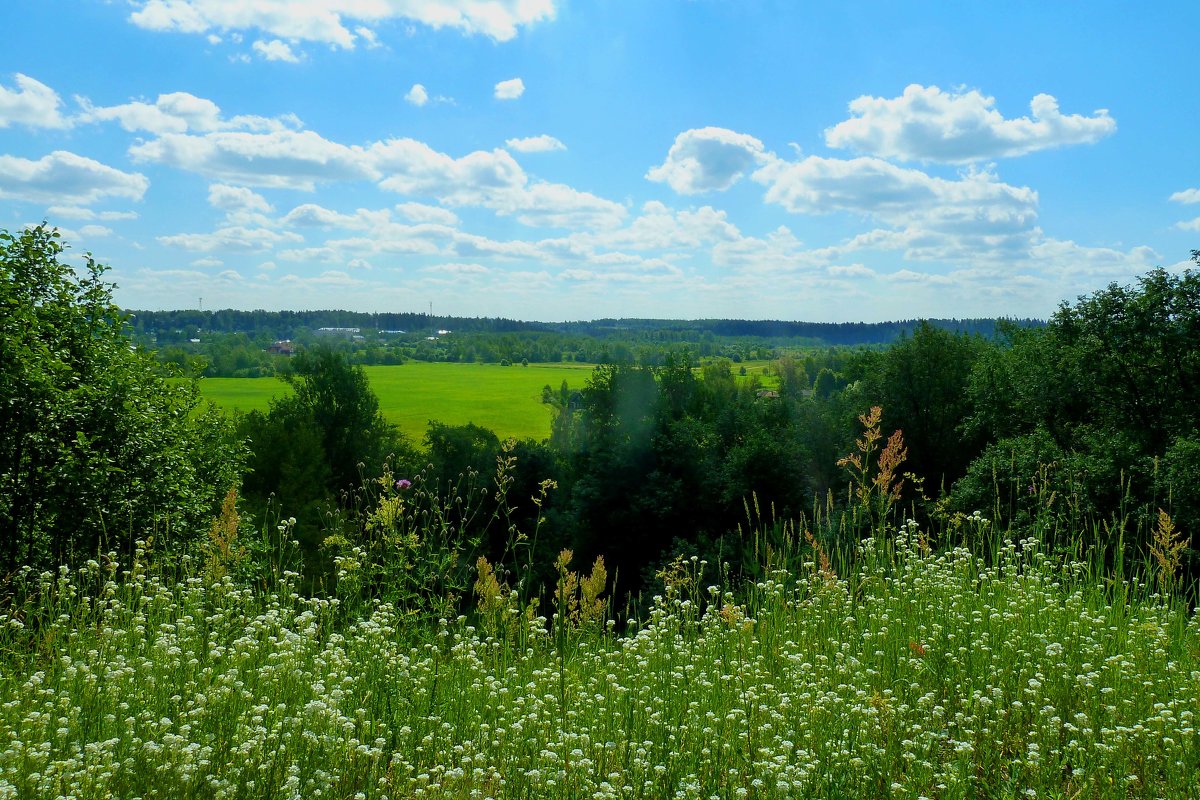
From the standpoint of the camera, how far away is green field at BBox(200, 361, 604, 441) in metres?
67.6

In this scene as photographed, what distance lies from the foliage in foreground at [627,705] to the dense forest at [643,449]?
3.74 ft

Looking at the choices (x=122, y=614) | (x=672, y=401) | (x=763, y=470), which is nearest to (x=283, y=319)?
(x=672, y=401)

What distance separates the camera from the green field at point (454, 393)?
2662 inches

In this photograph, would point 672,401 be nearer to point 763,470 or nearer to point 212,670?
point 763,470

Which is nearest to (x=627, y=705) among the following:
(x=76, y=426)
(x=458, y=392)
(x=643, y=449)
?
(x=76, y=426)

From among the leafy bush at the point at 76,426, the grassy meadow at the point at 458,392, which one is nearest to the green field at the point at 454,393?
the grassy meadow at the point at 458,392

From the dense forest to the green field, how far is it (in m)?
8.70

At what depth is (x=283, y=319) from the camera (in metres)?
98.9

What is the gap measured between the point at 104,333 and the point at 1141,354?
1227 inches

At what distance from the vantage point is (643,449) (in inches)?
1497

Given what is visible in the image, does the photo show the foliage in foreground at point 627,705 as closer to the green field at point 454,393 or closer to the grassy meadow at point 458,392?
the green field at point 454,393

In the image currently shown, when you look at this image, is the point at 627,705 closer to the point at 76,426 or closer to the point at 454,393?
the point at 76,426

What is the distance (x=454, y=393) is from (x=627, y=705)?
8498 centimetres

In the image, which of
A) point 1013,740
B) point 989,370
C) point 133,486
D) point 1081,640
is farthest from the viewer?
point 989,370
